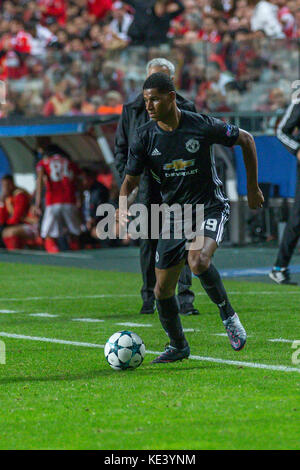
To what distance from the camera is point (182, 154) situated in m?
7.36

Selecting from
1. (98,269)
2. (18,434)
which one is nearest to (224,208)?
(18,434)

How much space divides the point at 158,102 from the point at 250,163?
0.94m

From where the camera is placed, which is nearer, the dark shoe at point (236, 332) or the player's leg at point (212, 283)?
the player's leg at point (212, 283)

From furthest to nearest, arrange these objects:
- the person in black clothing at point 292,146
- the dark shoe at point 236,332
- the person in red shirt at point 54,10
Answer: the person in red shirt at point 54,10 → the person in black clothing at point 292,146 → the dark shoe at point 236,332

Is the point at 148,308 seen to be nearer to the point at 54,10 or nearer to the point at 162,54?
the point at 162,54

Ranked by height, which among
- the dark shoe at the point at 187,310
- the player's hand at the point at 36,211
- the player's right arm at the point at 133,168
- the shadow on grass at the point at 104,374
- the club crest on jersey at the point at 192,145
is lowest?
the player's hand at the point at 36,211

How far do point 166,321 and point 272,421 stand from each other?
2.16m

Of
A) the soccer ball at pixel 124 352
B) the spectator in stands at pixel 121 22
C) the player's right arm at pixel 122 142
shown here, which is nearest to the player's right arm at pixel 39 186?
the spectator in stands at pixel 121 22

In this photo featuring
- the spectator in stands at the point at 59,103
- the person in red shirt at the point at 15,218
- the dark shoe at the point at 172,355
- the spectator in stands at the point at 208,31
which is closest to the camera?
the dark shoe at the point at 172,355

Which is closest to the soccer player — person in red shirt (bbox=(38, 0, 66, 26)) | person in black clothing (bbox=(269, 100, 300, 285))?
person in black clothing (bbox=(269, 100, 300, 285))

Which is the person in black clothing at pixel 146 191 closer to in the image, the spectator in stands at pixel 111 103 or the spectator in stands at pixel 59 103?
the spectator in stands at pixel 111 103

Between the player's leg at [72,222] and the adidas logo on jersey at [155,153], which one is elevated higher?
the adidas logo on jersey at [155,153]

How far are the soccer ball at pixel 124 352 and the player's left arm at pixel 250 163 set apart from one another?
4.66ft

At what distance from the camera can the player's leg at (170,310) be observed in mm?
7395
